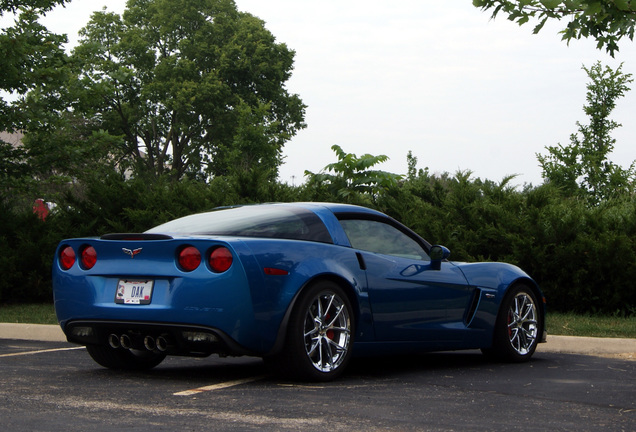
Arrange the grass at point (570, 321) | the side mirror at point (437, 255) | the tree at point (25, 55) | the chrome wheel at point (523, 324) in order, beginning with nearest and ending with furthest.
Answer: the side mirror at point (437, 255) → the chrome wheel at point (523, 324) → the grass at point (570, 321) → the tree at point (25, 55)

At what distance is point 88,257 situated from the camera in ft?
22.5

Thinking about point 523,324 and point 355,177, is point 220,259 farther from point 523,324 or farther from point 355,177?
point 355,177

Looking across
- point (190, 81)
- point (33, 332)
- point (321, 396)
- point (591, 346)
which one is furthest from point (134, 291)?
point (190, 81)

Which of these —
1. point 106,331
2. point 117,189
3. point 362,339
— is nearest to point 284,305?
point 362,339

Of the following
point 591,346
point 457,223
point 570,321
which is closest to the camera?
point 591,346

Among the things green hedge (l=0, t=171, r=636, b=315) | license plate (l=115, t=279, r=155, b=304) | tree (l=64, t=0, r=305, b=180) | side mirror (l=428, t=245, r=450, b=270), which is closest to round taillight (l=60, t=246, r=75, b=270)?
license plate (l=115, t=279, r=155, b=304)

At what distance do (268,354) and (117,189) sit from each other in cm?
984

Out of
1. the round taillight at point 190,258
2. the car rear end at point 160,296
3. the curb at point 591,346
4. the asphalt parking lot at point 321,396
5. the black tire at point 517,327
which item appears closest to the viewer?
the asphalt parking lot at point 321,396

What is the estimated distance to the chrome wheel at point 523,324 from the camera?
8336 millimetres

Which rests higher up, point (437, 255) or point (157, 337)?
point (437, 255)

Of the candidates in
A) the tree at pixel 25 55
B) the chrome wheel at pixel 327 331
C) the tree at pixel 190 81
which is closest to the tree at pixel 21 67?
the tree at pixel 25 55

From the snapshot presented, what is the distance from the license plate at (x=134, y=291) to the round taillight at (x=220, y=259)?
18.8 inches

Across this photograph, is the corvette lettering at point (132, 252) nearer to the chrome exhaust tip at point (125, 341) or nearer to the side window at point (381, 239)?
the chrome exhaust tip at point (125, 341)

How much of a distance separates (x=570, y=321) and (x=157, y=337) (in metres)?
6.42
